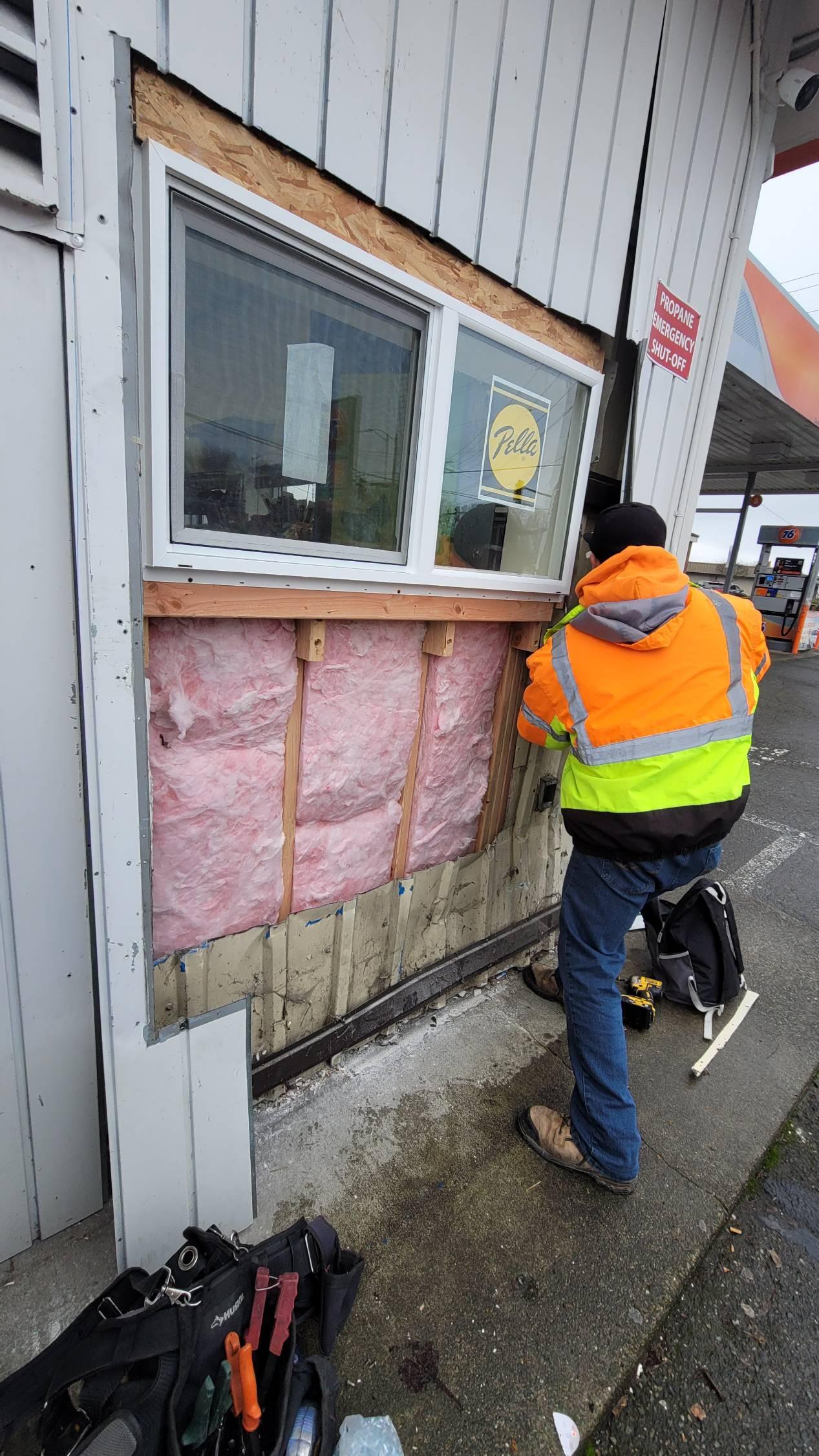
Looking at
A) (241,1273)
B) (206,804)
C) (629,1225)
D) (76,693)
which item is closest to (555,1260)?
(629,1225)

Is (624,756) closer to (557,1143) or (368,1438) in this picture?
(557,1143)

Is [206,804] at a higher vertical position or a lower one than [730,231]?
lower

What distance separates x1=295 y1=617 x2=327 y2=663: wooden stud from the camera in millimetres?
1866

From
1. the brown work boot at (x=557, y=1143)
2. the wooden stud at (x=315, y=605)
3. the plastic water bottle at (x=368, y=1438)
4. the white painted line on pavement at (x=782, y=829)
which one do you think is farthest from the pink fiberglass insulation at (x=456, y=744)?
the white painted line on pavement at (x=782, y=829)

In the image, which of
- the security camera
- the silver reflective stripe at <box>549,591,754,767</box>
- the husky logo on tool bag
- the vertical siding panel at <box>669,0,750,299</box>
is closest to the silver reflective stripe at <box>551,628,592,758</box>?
the silver reflective stripe at <box>549,591,754,767</box>

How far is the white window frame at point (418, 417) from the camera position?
1.36m

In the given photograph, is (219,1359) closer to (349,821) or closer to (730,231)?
(349,821)

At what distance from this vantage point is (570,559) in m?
2.72

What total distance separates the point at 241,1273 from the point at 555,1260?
1.00 m

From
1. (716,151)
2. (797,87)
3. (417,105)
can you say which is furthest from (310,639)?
(797,87)

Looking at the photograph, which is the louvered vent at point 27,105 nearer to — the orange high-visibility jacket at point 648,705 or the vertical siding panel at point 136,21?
the vertical siding panel at point 136,21

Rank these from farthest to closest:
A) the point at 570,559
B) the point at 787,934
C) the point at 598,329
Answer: the point at 787,934, the point at 570,559, the point at 598,329

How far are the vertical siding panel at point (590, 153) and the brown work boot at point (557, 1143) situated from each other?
293cm

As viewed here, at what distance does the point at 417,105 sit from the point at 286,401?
A: 855 millimetres
